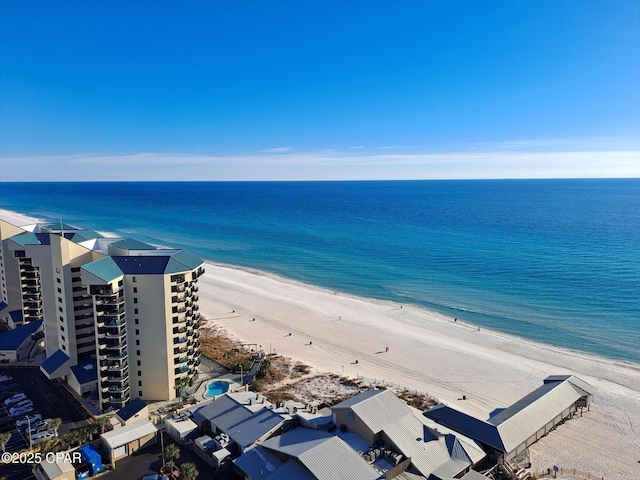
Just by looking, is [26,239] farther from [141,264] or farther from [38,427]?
[38,427]

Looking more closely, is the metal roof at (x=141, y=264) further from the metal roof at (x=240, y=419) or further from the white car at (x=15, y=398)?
the white car at (x=15, y=398)

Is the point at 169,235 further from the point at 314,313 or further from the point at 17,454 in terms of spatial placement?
the point at 17,454

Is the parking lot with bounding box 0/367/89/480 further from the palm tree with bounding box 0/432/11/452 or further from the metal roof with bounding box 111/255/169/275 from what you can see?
the metal roof with bounding box 111/255/169/275

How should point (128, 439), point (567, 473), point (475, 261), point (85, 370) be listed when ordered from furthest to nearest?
point (475, 261) → point (85, 370) → point (128, 439) → point (567, 473)

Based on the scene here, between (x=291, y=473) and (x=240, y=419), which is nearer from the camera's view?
(x=291, y=473)

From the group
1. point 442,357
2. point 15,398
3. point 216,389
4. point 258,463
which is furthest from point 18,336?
point 442,357

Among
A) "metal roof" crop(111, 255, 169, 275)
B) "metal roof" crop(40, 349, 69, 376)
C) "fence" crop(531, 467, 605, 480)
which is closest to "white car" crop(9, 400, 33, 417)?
"metal roof" crop(40, 349, 69, 376)
